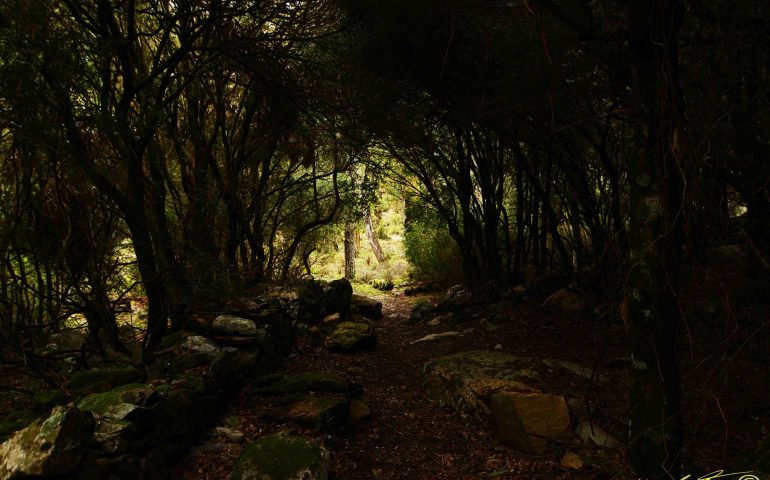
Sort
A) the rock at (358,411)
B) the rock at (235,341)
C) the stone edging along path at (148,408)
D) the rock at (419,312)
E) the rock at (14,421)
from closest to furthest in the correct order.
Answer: the stone edging along path at (148,408)
the rock at (14,421)
the rock at (358,411)
the rock at (235,341)
the rock at (419,312)

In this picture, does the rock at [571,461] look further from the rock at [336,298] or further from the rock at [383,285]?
the rock at [383,285]

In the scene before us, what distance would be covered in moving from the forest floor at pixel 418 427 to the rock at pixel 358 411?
0.28ft

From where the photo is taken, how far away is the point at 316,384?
460cm

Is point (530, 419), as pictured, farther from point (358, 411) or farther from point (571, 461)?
point (358, 411)

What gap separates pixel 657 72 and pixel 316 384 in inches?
152

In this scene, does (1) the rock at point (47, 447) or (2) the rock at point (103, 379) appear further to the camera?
(2) the rock at point (103, 379)

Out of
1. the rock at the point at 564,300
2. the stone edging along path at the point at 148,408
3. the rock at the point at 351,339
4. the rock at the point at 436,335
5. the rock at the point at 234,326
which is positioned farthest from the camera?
the rock at the point at 436,335

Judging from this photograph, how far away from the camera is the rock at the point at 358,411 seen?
14.4 ft

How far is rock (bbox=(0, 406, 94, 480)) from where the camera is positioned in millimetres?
2350

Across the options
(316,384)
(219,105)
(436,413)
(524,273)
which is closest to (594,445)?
(436,413)

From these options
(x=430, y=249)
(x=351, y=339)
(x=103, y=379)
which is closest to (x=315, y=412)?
(x=103, y=379)

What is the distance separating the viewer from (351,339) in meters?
7.09

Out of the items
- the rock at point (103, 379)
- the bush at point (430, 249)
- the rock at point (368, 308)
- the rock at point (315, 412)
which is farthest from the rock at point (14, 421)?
the bush at point (430, 249)

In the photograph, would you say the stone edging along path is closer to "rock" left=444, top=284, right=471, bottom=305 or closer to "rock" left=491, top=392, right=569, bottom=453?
"rock" left=491, top=392, right=569, bottom=453
